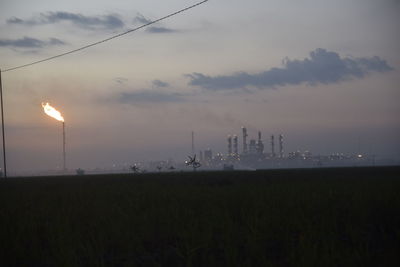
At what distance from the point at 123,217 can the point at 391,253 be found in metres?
6.33

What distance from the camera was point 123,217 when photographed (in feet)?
31.8

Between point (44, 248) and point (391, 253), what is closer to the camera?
point (391, 253)

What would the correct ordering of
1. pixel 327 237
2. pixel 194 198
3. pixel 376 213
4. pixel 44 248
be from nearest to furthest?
pixel 327 237
pixel 44 248
pixel 376 213
pixel 194 198

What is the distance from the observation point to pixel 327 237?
22.8 feet

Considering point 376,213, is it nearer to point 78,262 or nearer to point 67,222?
point 78,262

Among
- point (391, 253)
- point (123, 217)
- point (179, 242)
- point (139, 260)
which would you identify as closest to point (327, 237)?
point (391, 253)

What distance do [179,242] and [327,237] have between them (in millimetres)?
2826

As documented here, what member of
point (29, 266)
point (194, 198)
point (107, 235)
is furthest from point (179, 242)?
point (194, 198)

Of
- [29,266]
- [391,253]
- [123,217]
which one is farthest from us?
[123,217]

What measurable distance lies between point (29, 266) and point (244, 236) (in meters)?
3.93

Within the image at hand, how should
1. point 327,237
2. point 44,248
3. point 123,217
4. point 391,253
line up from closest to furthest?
1. point 391,253
2. point 327,237
3. point 44,248
4. point 123,217

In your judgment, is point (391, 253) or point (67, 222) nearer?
point (391, 253)

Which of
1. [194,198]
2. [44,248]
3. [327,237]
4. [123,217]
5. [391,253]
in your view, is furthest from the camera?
[194,198]

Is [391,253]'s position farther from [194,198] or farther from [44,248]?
[194,198]
